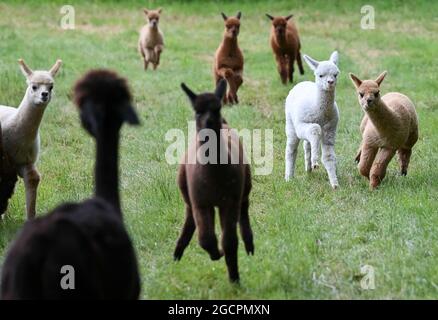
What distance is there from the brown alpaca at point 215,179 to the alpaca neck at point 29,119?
7.76ft

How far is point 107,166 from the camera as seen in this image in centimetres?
439

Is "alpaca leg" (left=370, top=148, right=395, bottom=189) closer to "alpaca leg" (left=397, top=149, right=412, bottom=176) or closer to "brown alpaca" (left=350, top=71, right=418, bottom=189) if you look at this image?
"brown alpaca" (left=350, top=71, right=418, bottom=189)

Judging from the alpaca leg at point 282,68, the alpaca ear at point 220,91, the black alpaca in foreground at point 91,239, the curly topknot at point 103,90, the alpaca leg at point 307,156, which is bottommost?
the black alpaca in foreground at point 91,239

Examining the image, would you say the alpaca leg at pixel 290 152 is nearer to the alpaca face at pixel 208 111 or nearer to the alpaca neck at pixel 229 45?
the alpaca face at pixel 208 111

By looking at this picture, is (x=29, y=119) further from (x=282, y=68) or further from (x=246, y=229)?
(x=282, y=68)

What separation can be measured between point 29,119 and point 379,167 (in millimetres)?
3659

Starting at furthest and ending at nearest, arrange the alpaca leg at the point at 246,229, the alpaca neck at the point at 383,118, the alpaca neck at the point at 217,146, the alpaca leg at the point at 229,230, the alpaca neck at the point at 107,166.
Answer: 1. the alpaca neck at the point at 383,118
2. the alpaca leg at the point at 246,229
3. the alpaca leg at the point at 229,230
4. the alpaca neck at the point at 217,146
5. the alpaca neck at the point at 107,166

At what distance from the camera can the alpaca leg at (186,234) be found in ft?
19.7

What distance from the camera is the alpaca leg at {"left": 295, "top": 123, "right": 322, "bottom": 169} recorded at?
8.64 metres

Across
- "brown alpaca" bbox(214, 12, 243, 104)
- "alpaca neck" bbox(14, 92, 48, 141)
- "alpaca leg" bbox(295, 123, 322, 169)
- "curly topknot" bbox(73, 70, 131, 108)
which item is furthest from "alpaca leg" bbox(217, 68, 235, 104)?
"curly topknot" bbox(73, 70, 131, 108)

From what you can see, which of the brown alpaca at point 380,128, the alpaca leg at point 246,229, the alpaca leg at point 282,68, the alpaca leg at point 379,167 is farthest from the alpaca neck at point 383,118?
the alpaca leg at point 282,68

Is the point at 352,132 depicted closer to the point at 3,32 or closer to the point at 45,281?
the point at 45,281

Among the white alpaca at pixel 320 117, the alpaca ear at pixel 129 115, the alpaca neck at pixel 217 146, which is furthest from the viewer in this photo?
the white alpaca at pixel 320 117
